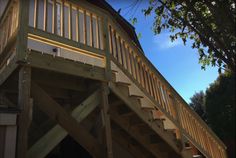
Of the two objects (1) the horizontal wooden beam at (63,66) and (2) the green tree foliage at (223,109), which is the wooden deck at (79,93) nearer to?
(1) the horizontal wooden beam at (63,66)

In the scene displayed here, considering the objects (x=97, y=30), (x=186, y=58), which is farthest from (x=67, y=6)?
(x=186, y=58)

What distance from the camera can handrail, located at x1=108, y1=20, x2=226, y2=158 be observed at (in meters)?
4.66

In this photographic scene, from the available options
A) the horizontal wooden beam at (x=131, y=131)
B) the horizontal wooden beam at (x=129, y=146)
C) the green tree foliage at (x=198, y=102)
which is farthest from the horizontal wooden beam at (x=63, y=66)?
the green tree foliage at (x=198, y=102)

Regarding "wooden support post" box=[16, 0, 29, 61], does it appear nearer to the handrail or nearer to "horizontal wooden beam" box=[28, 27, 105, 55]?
"horizontal wooden beam" box=[28, 27, 105, 55]

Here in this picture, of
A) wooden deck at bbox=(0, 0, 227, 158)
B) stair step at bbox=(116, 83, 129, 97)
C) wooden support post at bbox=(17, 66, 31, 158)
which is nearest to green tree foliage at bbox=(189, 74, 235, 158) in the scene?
wooden deck at bbox=(0, 0, 227, 158)

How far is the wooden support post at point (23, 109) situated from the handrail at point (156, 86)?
5.29 ft

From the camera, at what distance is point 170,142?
500 centimetres

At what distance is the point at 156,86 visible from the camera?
532 centimetres

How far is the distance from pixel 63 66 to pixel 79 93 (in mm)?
775

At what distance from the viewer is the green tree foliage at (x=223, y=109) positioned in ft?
53.0

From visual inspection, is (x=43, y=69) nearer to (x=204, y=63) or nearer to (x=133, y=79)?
(x=133, y=79)

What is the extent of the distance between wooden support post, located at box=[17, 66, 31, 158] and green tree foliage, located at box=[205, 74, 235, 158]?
14.7 m

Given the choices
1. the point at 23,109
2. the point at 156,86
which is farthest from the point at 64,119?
the point at 156,86

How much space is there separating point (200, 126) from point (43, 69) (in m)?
4.29
